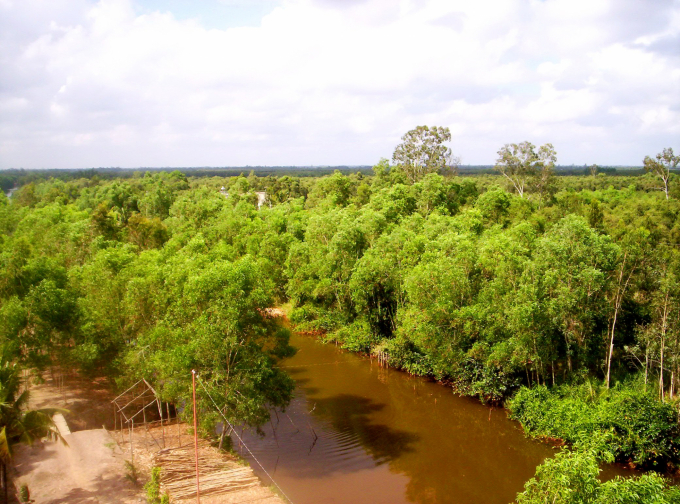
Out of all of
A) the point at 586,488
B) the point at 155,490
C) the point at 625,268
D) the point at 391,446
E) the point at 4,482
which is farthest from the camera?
the point at 625,268

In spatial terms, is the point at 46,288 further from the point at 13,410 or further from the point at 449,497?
the point at 449,497

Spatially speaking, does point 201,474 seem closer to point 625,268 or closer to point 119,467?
point 119,467

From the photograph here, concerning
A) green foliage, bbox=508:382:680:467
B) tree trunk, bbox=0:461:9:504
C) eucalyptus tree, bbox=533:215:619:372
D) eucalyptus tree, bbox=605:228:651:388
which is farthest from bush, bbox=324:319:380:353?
tree trunk, bbox=0:461:9:504

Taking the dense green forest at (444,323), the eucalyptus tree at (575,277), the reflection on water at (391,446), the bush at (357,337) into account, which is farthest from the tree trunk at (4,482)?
the eucalyptus tree at (575,277)

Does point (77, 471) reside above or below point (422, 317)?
below

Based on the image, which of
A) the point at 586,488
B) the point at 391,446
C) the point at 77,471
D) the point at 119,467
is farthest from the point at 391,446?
the point at 77,471

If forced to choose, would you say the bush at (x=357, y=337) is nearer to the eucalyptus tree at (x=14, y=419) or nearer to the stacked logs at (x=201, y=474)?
the stacked logs at (x=201, y=474)

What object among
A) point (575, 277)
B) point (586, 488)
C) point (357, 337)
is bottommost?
point (357, 337)

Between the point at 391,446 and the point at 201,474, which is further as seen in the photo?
the point at 391,446
